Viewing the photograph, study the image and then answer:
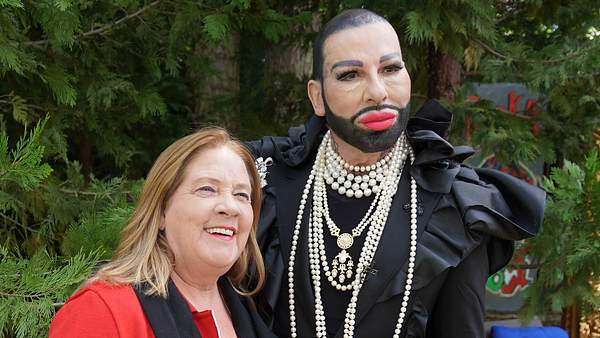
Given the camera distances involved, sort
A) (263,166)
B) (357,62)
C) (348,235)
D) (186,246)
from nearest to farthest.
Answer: (186,246) < (357,62) < (348,235) < (263,166)

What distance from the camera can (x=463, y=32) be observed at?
11.1ft

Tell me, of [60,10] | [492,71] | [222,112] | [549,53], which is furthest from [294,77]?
[60,10]

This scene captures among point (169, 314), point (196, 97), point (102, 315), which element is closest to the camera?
point (102, 315)

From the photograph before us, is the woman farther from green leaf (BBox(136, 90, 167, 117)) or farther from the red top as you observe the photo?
green leaf (BBox(136, 90, 167, 117))

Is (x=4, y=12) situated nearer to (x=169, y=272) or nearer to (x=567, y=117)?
(x=169, y=272)

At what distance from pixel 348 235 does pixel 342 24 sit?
686 mm

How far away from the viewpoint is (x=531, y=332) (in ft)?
15.2

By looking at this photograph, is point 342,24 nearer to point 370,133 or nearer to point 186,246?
point 370,133

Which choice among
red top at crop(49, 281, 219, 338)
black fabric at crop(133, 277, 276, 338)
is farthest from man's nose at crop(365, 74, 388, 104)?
red top at crop(49, 281, 219, 338)

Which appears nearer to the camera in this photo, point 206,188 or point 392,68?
point 206,188

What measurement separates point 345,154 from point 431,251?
17.1 inches

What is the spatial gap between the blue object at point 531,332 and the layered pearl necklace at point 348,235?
2.60 m

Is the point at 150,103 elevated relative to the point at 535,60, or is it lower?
lower

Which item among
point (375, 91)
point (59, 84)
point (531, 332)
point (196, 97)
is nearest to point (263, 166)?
point (375, 91)
